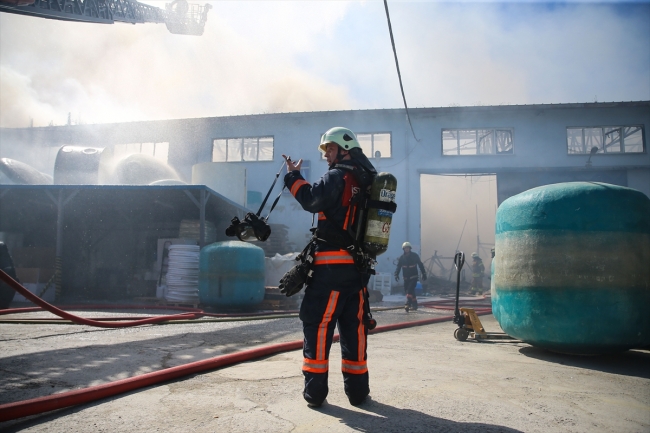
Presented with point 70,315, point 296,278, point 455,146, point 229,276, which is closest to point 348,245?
point 296,278

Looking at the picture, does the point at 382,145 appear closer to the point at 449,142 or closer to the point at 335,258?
the point at 449,142

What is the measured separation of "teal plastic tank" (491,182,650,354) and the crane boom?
23.6ft

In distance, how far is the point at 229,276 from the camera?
1002 cm

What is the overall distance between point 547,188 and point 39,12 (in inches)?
508

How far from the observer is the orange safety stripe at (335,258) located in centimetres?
313

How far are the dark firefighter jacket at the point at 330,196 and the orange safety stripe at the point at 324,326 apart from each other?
34cm

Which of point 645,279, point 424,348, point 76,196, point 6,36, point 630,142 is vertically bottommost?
point 424,348

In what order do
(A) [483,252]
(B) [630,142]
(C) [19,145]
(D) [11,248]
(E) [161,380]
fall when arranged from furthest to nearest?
(A) [483,252] < (C) [19,145] < (B) [630,142] < (D) [11,248] < (E) [161,380]

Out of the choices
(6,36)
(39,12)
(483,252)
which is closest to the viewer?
(39,12)

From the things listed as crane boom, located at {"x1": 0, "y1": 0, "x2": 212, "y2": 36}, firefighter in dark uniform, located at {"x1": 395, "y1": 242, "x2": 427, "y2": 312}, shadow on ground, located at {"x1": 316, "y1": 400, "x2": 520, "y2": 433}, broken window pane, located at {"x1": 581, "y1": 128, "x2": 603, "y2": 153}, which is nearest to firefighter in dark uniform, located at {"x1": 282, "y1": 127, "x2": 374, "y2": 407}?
shadow on ground, located at {"x1": 316, "y1": 400, "x2": 520, "y2": 433}

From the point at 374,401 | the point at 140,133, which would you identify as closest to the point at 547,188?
the point at 374,401

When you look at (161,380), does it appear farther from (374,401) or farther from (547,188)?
(547,188)

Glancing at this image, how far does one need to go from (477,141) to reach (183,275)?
14.9 metres

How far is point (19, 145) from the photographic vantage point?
25281mm
